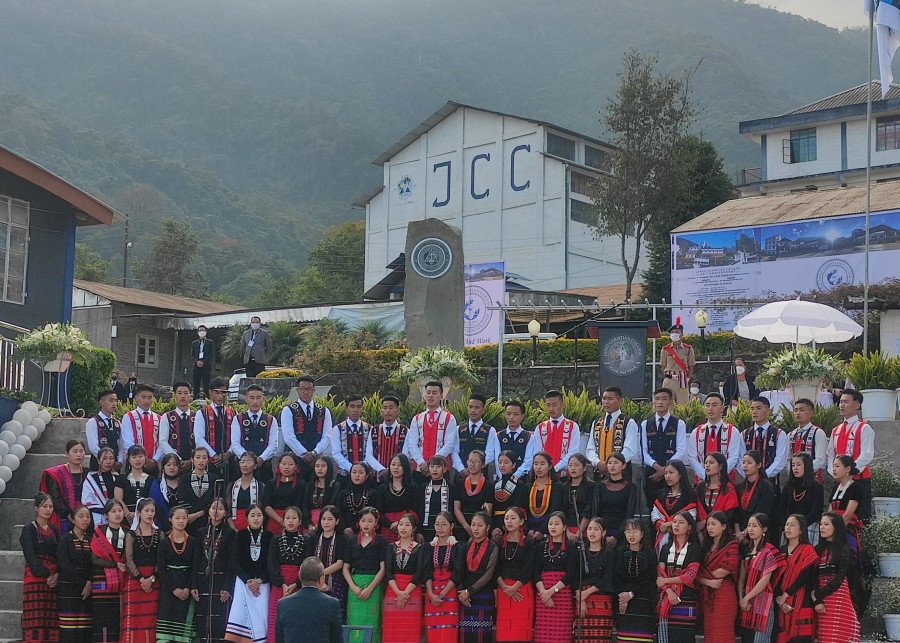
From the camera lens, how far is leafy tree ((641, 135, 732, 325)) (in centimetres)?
3475

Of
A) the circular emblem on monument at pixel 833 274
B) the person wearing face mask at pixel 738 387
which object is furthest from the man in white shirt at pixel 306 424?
the circular emblem on monument at pixel 833 274

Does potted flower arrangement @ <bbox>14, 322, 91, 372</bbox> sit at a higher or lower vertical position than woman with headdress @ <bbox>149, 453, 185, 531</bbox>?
higher

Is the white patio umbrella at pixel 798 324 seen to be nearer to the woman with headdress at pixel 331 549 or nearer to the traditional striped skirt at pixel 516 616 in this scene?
the traditional striped skirt at pixel 516 616

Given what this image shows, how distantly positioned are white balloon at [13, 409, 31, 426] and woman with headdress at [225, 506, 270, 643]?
15.1 ft

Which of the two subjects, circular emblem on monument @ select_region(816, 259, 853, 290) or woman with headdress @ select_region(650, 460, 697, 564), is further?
circular emblem on monument @ select_region(816, 259, 853, 290)

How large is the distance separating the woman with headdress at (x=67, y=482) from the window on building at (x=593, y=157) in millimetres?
33622

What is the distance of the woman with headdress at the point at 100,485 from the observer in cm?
1200

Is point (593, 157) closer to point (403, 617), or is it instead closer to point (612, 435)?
point (612, 435)

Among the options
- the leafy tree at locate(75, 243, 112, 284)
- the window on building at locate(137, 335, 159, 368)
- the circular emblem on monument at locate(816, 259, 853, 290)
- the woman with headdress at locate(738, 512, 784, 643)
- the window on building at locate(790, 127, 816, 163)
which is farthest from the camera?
the leafy tree at locate(75, 243, 112, 284)

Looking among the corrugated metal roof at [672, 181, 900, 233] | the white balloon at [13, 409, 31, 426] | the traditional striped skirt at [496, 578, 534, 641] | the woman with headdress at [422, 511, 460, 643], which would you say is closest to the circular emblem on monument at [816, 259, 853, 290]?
the corrugated metal roof at [672, 181, 900, 233]

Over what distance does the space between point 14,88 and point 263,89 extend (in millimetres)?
22260

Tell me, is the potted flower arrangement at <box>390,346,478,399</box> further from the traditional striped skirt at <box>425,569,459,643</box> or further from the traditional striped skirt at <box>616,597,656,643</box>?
the traditional striped skirt at <box>616,597,656,643</box>

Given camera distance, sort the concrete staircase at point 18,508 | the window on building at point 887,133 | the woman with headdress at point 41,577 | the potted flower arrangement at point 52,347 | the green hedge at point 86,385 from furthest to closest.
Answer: the window on building at point 887,133 < the green hedge at point 86,385 < the potted flower arrangement at point 52,347 < the concrete staircase at point 18,508 < the woman with headdress at point 41,577

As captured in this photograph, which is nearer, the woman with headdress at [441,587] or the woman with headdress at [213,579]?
the woman with headdress at [441,587]
